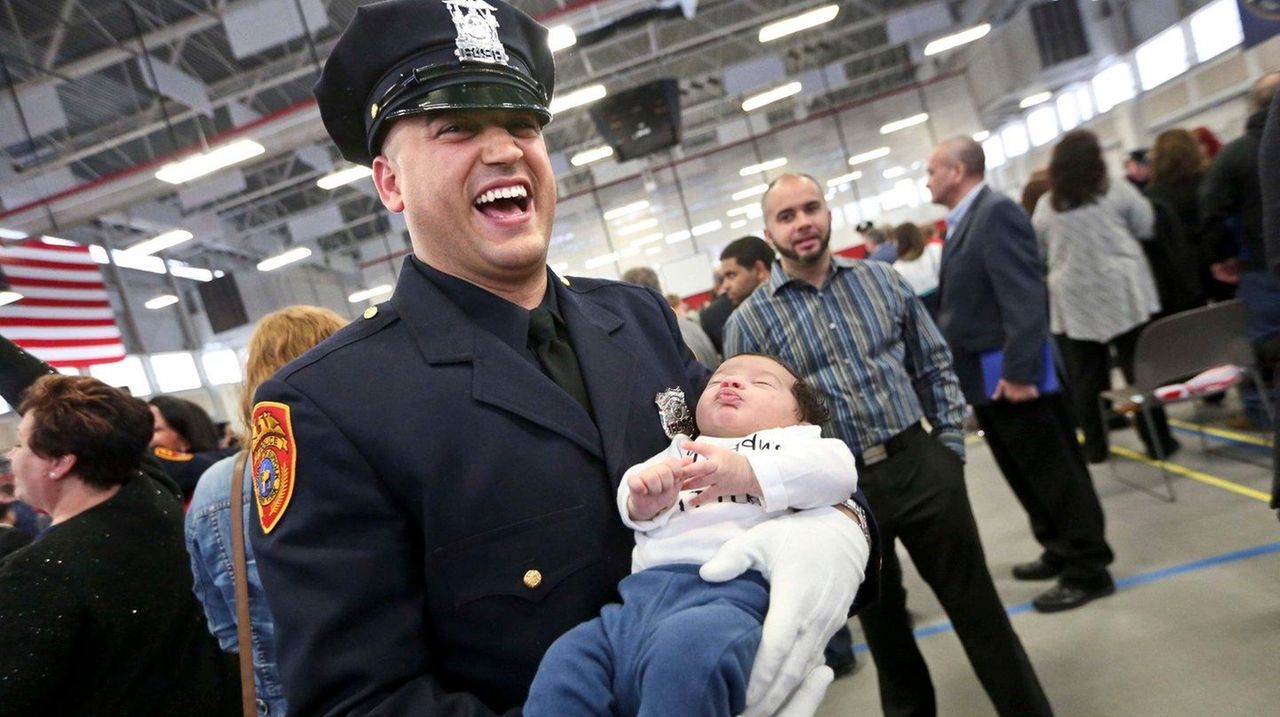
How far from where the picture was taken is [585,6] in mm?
9570

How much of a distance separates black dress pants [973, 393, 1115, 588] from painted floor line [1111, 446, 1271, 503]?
1.09 m

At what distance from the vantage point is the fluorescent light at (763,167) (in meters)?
15.8

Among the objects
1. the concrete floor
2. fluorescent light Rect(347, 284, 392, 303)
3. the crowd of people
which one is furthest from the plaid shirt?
fluorescent light Rect(347, 284, 392, 303)

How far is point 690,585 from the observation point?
106cm

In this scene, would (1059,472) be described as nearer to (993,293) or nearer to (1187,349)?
(993,293)

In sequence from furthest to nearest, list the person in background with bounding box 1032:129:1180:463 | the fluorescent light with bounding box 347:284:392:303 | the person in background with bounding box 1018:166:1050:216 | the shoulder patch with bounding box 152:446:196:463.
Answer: the fluorescent light with bounding box 347:284:392:303
the person in background with bounding box 1018:166:1050:216
the person in background with bounding box 1032:129:1180:463
the shoulder patch with bounding box 152:446:196:463

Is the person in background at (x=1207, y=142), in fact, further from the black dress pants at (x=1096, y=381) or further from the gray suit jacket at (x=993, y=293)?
the gray suit jacket at (x=993, y=293)

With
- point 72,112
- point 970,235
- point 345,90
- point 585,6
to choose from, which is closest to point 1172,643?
point 970,235

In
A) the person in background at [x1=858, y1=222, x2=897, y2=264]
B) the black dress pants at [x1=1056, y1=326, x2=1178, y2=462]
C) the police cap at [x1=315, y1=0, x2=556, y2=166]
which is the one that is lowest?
the black dress pants at [x1=1056, y1=326, x2=1178, y2=462]

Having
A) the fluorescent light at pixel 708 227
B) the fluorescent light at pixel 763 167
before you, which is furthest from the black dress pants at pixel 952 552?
the fluorescent light at pixel 763 167

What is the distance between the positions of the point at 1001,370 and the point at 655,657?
2485mm

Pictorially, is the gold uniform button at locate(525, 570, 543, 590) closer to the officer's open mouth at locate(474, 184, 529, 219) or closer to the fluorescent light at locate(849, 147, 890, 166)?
the officer's open mouth at locate(474, 184, 529, 219)

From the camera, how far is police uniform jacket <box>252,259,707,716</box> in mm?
852

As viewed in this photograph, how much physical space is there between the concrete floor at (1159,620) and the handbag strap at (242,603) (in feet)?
6.78
